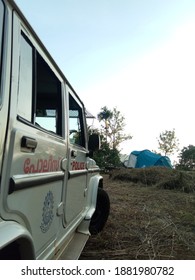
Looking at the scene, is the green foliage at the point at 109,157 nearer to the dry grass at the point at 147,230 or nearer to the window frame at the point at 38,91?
the dry grass at the point at 147,230

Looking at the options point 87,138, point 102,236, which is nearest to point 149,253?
point 102,236

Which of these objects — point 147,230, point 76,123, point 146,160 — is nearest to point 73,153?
point 76,123

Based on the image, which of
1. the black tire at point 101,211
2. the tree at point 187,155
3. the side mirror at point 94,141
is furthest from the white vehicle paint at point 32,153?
the tree at point 187,155

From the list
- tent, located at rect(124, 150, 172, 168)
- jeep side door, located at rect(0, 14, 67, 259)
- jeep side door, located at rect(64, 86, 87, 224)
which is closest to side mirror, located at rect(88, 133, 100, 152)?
jeep side door, located at rect(64, 86, 87, 224)

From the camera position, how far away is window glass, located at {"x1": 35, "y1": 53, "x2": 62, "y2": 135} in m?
Result: 2.70

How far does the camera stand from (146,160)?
23.6 metres

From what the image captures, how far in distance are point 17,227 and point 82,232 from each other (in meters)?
2.35

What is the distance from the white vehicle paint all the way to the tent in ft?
66.2

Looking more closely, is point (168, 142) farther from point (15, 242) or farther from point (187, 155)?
point (15, 242)

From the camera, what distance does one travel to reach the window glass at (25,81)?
188 centimetres

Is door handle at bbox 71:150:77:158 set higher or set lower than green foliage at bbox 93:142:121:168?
lower

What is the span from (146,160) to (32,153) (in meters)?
22.0

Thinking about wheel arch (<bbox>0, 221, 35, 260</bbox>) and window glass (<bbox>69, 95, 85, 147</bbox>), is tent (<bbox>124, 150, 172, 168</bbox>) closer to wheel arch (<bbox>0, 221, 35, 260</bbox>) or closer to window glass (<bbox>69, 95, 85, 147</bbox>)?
window glass (<bbox>69, 95, 85, 147</bbox>)

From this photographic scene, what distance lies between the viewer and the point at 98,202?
206 inches
